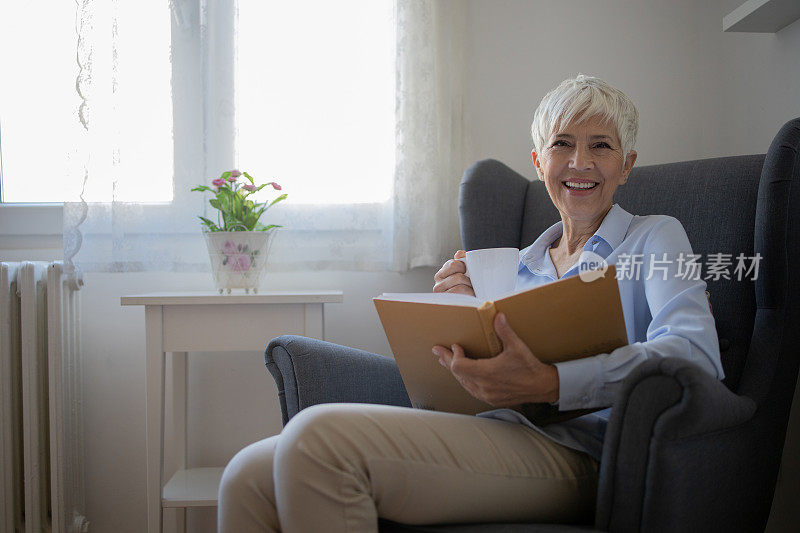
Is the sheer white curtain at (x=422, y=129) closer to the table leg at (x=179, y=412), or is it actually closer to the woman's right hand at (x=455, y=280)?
the woman's right hand at (x=455, y=280)

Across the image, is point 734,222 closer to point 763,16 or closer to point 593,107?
point 593,107

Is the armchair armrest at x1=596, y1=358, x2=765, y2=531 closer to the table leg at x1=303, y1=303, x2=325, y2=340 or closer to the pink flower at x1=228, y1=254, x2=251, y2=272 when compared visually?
the table leg at x1=303, y1=303, x2=325, y2=340

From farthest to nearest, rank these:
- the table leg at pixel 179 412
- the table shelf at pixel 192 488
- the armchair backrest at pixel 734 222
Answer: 1. the table leg at pixel 179 412
2. the table shelf at pixel 192 488
3. the armchair backrest at pixel 734 222

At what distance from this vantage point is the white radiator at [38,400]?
1.60 meters

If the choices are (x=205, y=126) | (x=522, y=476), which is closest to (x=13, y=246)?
(x=205, y=126)

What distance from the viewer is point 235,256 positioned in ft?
5.22

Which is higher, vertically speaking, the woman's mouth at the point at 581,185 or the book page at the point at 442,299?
the woman's mouth at the point at 581,185

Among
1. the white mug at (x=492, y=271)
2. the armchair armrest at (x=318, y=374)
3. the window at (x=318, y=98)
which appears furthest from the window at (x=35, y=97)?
the white mug at (x=492, y=271)

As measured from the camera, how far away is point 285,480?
804 millimetres

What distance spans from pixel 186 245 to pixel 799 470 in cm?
160

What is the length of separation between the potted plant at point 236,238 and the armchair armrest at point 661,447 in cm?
104

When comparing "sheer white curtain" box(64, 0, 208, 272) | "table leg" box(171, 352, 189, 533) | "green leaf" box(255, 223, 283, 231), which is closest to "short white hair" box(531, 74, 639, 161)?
"green leaf" box(255, 223, 283, 231)

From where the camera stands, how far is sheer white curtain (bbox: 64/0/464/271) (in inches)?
66.9

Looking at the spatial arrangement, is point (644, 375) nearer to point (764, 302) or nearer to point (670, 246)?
point (670, 246)
